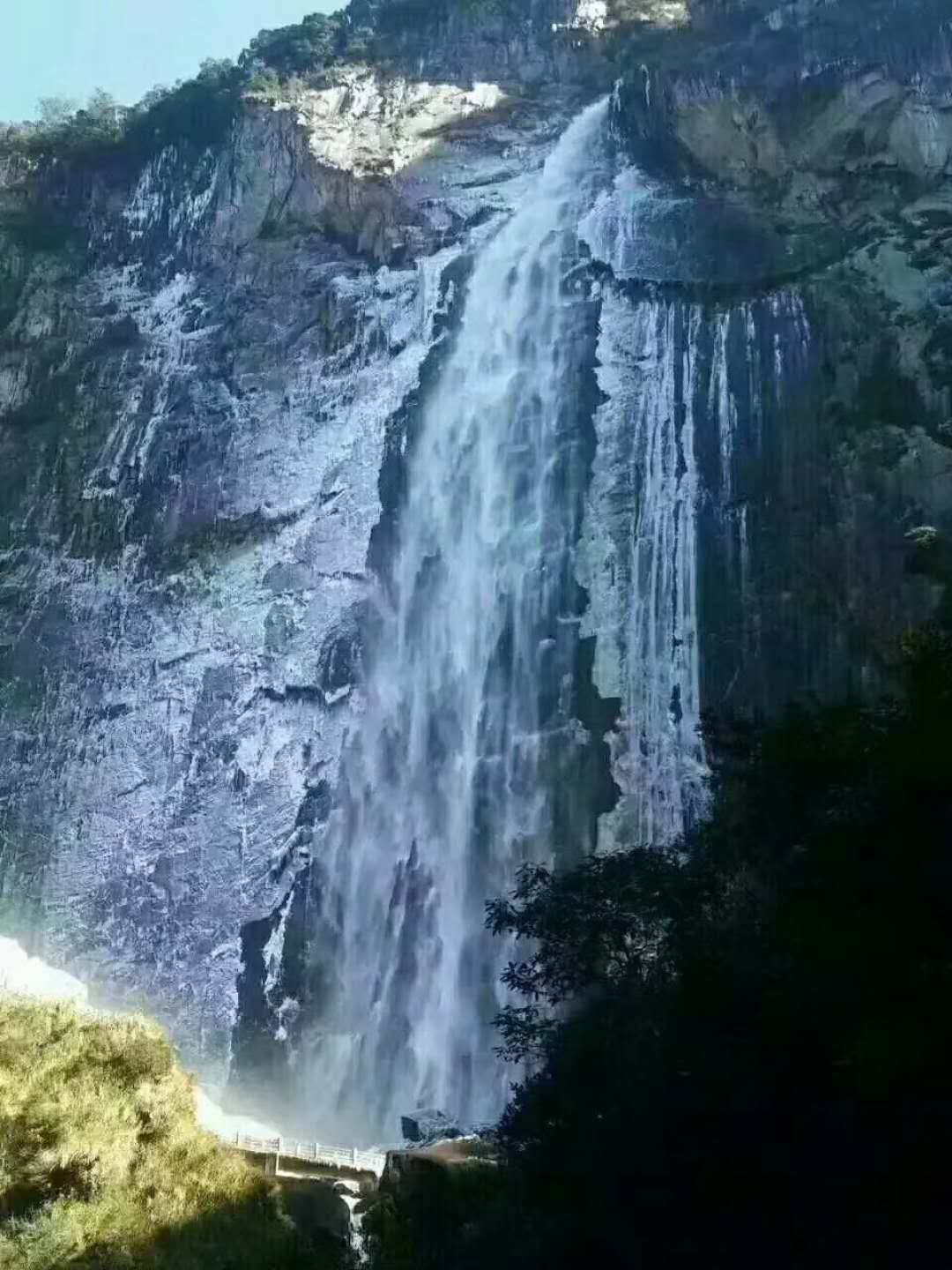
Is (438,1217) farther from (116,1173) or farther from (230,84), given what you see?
(230,84)

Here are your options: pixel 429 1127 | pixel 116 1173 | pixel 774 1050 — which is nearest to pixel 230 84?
pixel 429 1127

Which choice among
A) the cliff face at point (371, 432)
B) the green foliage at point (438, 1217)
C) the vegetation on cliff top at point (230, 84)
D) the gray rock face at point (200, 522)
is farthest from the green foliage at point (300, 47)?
the green foliage at point (438, 1217)

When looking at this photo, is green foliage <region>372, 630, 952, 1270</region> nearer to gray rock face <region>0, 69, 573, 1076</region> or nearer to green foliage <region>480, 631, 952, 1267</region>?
green foliage <region>480, 631, 952, 1267</region>

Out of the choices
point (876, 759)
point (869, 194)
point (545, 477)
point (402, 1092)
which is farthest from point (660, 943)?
point (869, 194)

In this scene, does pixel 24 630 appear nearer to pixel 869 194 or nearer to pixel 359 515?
pixel 359 515

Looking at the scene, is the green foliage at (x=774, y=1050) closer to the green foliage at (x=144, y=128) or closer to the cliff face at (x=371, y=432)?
the cliff face at (x=371, y=432)
